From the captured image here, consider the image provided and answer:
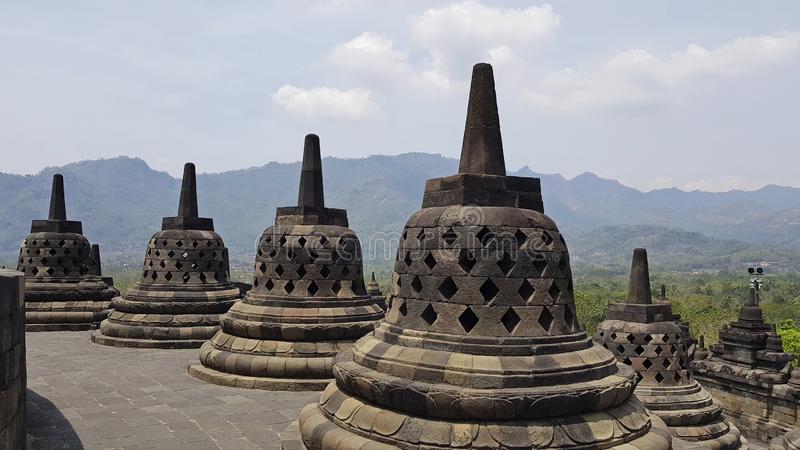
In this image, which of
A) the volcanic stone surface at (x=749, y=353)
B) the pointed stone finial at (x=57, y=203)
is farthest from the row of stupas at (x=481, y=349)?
the volcanic stone surface at (x=749, y=353)

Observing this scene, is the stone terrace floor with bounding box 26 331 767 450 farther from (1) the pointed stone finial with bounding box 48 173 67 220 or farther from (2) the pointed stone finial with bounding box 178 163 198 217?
(1) the pointed stone finial with bounding box 48 173 67 220

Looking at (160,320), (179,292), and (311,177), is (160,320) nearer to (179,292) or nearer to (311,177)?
(179,292)

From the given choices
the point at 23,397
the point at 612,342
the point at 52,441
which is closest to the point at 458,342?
the point at 23,397

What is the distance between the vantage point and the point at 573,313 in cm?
562

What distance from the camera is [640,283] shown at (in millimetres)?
11859

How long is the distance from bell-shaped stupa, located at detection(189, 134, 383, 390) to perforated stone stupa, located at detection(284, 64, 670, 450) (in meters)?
4.03

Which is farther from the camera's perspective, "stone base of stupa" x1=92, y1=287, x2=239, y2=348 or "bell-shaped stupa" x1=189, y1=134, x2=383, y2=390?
"stone base of stupa" x1=92, y1=287, x2=239, y2=348

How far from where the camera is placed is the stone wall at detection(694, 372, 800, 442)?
1777 centimetres

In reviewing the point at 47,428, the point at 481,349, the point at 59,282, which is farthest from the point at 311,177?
the point at 59,282

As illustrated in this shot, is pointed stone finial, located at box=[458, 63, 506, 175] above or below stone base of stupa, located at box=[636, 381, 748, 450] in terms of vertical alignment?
above

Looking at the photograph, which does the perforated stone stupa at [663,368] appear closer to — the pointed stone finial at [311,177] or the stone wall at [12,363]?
the pointed stone finial at [311,177]

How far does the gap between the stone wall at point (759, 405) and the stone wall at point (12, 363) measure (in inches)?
740

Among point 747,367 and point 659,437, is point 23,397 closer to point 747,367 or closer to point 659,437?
point 659,437

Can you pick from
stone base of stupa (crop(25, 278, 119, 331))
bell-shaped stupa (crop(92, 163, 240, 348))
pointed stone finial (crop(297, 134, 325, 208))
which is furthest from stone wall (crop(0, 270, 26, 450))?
stone base of stupa (crop(25, 278, 119, 331))
